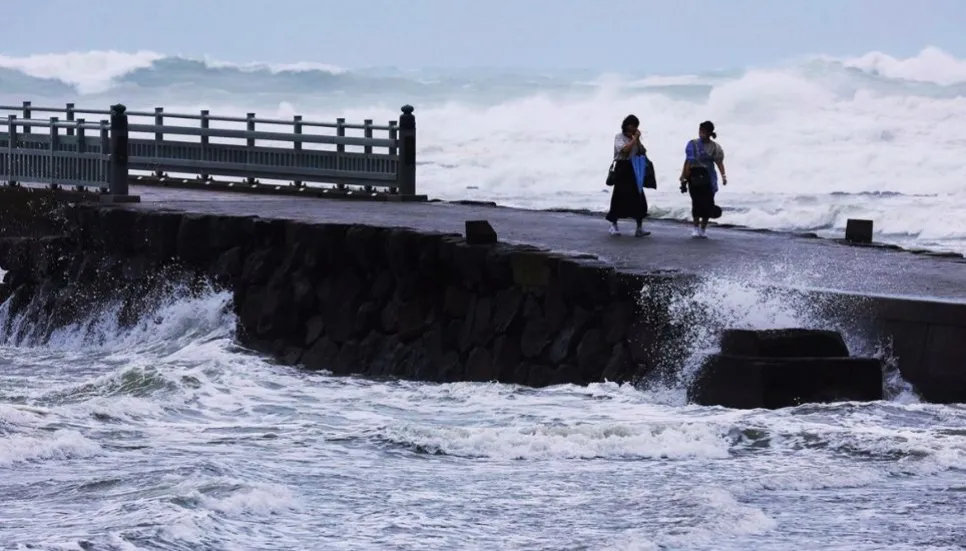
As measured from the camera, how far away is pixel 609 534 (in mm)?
10766

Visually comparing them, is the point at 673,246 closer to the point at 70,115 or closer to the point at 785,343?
the point at 785,343

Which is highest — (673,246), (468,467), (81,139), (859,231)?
(81,139)

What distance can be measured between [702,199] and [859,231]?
2.02m

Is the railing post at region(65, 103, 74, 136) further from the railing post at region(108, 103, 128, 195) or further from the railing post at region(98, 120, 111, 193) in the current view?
the railing post at region(108, 103, 128, 195)

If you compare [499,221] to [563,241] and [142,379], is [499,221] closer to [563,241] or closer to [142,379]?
[563,241]

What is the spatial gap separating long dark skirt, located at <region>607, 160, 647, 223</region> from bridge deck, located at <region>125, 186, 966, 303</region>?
→ 299 mm

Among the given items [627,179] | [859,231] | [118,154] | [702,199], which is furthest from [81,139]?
[859,231]

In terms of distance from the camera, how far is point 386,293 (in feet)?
68.0

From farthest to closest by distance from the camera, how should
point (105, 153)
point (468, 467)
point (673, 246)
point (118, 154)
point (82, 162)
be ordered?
point (82, 162)
point (105, 153)
point (118, 154)
point (673, 246)
point (468, 467)

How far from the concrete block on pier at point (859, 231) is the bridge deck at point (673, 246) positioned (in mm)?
306

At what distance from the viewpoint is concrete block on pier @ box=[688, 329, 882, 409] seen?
1476cm

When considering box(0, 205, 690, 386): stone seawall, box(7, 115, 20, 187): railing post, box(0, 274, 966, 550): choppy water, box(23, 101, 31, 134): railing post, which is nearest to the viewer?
box(0, 274, 966, 550): choppy water

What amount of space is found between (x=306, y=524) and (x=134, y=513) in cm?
97

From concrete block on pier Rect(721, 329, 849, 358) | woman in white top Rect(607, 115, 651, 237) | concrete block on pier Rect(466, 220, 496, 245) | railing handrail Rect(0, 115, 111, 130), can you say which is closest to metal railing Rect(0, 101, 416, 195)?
railing handrail Rect(0, 115, 111, 130)
